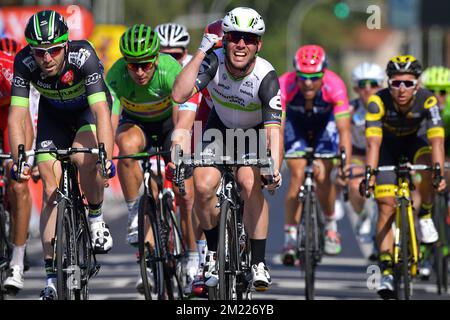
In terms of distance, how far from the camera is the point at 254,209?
9.75 meters

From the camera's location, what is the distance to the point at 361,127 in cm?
1562

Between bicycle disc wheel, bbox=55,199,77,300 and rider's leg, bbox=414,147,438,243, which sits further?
rider's leg, bbox=414,147,438,243

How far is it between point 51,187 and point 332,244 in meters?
4.99

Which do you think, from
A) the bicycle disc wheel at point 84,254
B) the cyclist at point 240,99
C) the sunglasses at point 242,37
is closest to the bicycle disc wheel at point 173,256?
the bicycle disc wheel at point 84,254

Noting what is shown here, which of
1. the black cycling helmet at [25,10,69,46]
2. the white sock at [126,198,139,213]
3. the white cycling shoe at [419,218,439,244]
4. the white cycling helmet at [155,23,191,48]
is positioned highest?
the white cycling helmet at [155,23,191,48]

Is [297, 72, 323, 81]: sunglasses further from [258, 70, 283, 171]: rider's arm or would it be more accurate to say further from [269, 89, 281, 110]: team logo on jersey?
[269, 89, 281, 110]: team logo on jersey

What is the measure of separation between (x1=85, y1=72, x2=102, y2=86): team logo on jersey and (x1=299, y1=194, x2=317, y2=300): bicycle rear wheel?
10.5 ft

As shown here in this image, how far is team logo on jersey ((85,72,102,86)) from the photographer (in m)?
9.84

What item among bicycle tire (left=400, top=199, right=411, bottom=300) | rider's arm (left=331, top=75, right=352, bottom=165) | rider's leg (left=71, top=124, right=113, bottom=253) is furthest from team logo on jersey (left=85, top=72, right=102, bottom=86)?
rider's arm (left=331, top=75, right=352, bottom=165)

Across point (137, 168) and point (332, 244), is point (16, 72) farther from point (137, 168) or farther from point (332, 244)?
point (332, 244)

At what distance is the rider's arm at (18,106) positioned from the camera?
978 cm

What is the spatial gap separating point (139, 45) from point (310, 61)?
2.95 metres

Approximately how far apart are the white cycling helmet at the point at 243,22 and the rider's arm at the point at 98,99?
1036 millimetres

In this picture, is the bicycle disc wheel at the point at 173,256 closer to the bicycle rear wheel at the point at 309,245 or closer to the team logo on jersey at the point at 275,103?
the bicycle rear wheel at the point at 309,245
